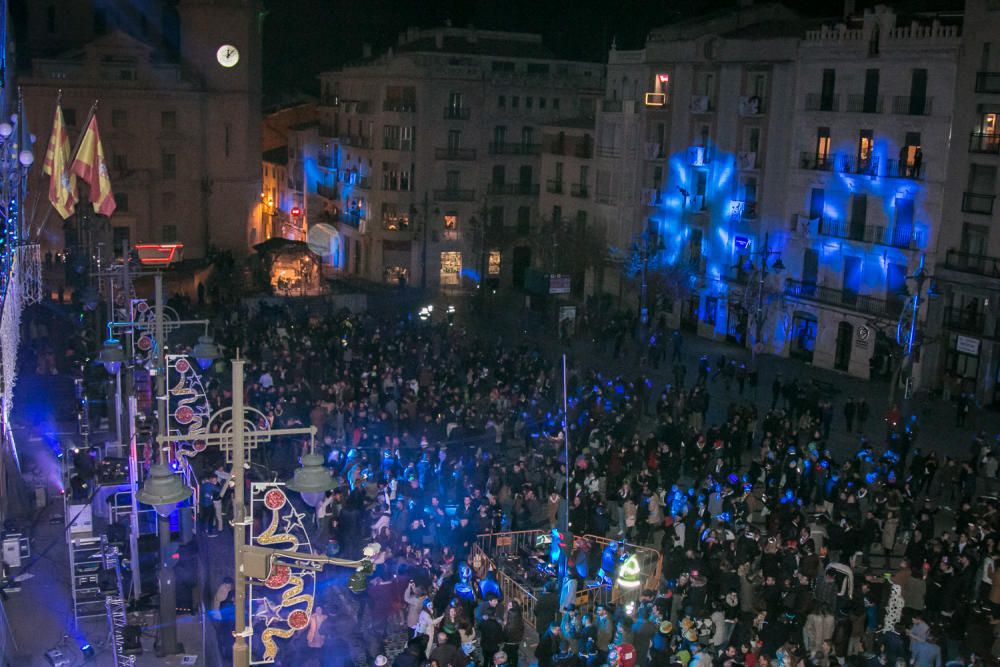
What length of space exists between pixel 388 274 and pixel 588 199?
10.9m

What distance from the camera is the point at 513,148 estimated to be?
55.0 meters

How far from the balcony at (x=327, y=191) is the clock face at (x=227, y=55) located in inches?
352

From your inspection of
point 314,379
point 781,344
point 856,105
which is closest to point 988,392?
point 781,344

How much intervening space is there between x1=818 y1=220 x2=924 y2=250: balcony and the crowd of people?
7.76 metres

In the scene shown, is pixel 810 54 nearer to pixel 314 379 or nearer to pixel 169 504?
pixel 314 379

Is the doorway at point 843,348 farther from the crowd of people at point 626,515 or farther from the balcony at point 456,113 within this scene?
the balcony at point 456,113

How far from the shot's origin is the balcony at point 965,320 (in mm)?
33125

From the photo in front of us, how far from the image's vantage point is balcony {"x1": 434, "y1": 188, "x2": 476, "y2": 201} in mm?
53419

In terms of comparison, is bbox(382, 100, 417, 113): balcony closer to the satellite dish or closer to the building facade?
the building facade

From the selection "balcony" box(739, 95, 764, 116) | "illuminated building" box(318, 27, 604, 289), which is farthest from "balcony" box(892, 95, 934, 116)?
"illuminated building" box(318, 27, 604, 289)

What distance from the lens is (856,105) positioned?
37.1 meters

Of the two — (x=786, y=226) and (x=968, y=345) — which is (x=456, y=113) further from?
(x=968, y=345)

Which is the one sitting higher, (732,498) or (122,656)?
(732,498)

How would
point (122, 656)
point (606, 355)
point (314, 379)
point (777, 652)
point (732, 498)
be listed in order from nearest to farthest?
1. point (777, 652)
2. point (122, 656)
3. point (732, 498)
4. point (314, 379)
5. point (606, 355)
